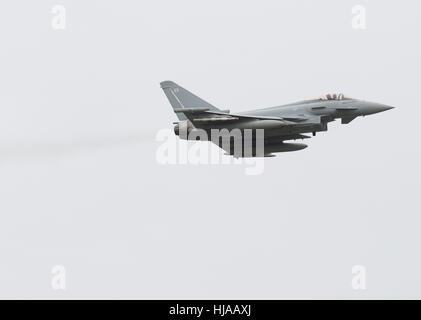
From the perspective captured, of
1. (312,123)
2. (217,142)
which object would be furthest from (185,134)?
(312,123)

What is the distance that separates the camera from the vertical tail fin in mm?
47375

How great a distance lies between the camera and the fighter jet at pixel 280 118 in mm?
45250

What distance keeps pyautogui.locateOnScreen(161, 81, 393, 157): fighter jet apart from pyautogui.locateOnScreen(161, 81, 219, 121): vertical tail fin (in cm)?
26

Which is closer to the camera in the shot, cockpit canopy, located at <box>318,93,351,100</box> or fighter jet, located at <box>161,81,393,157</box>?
fighter jet, located at <box>161,81,393,157</box>

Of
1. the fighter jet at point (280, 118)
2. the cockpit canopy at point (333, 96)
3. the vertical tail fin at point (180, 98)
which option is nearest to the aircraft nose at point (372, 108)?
the fighter jet at point (280, 118)

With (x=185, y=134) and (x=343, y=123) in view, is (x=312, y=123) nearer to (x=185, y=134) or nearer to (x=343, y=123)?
(x=343, y=123)

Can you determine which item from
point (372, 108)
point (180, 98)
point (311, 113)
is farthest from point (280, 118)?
point (180, 98)

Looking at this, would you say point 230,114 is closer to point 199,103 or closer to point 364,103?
point 199,103

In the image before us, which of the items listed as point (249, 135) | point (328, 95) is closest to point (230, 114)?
point (249, 135)

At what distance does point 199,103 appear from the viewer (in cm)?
4741

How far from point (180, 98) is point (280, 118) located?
505cm

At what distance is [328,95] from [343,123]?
1.46m

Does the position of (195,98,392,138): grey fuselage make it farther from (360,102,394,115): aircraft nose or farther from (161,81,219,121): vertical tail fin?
(161,81,219,121): vertical tail fin

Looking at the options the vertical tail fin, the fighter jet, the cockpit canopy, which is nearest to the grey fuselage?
the fighter jet
